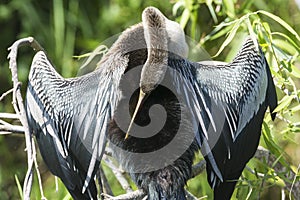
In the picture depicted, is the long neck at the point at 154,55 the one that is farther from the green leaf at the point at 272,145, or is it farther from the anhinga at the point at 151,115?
the green leaf at the point at 272,145

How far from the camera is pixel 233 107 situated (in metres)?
2.07

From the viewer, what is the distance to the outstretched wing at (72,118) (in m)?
1.93

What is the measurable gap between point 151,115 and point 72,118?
20 cm

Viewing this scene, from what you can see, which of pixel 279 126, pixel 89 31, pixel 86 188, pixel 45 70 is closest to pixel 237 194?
pixel 86 188

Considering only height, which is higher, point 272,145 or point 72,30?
point 72,30

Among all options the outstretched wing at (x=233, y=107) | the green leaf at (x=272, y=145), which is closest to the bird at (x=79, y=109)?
the outstretched wing at (x=233, y=107)

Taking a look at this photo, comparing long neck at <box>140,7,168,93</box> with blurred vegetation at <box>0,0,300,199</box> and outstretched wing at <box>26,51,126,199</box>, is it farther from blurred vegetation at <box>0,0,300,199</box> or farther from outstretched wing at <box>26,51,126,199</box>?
blurred vegetation at <box>0,0,300,199</box>

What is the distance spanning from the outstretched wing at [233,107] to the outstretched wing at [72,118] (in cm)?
23

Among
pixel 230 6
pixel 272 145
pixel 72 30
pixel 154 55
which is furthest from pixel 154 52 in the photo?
pixel 72 30

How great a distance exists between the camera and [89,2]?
12.9 feet

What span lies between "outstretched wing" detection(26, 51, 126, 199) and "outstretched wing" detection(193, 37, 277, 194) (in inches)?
9.2

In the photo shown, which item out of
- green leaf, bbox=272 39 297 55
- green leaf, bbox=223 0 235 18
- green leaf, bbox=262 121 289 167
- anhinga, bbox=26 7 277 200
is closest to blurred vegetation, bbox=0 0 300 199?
green leaf, bbox=223 0 235 18

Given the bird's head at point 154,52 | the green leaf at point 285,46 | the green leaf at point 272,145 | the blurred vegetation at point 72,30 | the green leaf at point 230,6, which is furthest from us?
the blurred vegetation at point 72,30

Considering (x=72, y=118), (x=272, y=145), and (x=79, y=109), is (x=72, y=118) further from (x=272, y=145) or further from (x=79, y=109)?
(x=272, y=145)
